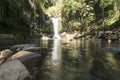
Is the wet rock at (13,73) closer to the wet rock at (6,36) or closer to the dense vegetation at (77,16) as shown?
the wet rock at (6,36)

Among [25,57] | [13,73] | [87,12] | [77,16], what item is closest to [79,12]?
[77,16]

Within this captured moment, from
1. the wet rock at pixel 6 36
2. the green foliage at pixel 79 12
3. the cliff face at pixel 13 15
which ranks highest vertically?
the green foliage at pixel 79 12

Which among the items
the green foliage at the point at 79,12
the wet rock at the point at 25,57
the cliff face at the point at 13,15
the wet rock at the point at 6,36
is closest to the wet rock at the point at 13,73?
the wet rock at the point at 25,57

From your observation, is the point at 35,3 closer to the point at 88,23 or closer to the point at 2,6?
the point at 88,23

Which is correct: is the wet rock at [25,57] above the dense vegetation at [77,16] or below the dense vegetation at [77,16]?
below

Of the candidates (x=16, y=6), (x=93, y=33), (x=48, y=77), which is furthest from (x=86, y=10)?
(x=48, y=77)

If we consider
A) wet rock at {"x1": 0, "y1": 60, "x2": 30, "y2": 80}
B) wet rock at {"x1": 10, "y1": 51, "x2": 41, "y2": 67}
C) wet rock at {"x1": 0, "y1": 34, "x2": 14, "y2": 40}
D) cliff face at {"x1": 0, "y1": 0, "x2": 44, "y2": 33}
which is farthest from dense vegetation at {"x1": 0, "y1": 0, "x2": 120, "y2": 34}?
wet rock at {"x1": 0, "y1": 60, "x2": 30, "y2": 80}

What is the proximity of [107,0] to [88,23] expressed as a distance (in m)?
10.8

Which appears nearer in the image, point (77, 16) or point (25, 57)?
point (25, 57)

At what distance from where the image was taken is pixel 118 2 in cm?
6041

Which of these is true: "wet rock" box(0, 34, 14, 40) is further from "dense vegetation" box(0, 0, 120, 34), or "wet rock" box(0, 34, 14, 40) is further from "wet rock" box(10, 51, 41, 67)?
"wet rock" box(10, 51, 41, 67)

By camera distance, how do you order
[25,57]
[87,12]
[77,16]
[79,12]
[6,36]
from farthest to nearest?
[77,16]
[79,12]
[87,12]
[6,36]
[25,57]

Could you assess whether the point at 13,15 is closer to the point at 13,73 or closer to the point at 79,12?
the point at 79,12

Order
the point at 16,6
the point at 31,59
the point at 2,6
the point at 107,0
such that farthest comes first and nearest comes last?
1. the point at 107,0
2. the point at 16,6
3. the point at 2,6
4. the point at 31,59
